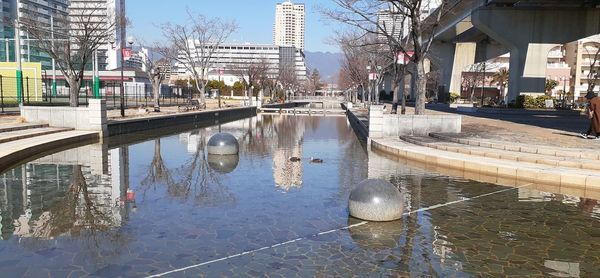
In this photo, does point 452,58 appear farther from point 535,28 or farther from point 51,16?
point 51,16

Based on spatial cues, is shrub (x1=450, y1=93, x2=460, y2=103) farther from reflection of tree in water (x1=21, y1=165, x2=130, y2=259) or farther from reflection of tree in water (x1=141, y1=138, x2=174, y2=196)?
reflection of tree in water (x1=21, y1=165, x2=130, y2=259)

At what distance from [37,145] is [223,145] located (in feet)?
19.4

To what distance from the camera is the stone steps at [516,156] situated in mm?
12789

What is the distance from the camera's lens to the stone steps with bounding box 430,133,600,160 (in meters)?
13.5

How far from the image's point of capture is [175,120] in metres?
31.2

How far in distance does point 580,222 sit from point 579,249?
70.3 inches

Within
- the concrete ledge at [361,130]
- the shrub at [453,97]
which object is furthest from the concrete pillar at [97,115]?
the shrub at [453,97]

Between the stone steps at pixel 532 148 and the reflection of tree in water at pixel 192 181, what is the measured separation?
889 cm

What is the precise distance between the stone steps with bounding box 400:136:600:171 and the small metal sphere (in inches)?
273

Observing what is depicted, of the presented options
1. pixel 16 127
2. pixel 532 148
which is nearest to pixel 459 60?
pixel 532 148

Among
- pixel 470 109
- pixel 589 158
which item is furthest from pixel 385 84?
pixel 589 158

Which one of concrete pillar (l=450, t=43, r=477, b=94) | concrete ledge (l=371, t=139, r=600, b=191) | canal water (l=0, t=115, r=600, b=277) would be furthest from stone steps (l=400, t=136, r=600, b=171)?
concrete pillar (l=450, t=43, r=477, b=94)

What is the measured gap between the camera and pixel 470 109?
134 feet

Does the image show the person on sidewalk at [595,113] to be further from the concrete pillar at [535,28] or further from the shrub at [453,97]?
the shrub at [453,97]
